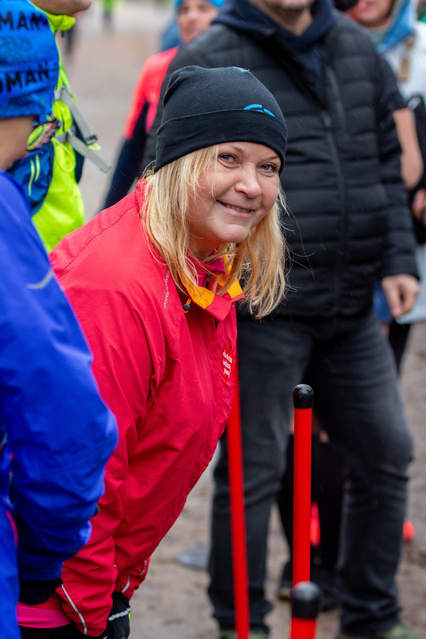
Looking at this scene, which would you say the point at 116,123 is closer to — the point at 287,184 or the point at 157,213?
the point at 287,184

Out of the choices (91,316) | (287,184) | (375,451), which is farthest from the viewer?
(375,451)

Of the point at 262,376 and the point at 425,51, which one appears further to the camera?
the point at 425,51

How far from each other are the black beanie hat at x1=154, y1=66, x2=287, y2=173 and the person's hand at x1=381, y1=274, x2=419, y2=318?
4.30 ft

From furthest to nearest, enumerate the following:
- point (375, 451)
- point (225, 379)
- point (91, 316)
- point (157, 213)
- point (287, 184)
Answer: point (375, 451)
point (287, 184)
point (225, 379)
point (157, 213)
point (91, 316)

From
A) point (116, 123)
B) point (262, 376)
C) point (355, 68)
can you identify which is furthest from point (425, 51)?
point (116, 123)

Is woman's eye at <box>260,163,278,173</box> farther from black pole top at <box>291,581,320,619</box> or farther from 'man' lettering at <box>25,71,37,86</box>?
black pole top at <box>291,581,320,619</box>

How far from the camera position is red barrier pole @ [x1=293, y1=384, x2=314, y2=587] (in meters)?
1.86

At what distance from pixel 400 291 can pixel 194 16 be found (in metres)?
1.90

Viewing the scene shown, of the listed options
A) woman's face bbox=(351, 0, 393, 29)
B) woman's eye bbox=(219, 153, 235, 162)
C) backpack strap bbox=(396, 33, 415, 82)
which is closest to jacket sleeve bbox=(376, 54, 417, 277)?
backpack strap bbox=(396, 33, 415, 82)

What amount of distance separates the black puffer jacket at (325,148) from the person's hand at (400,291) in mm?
145

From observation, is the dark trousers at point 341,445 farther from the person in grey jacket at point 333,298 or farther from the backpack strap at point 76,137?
the backpack strap at point 76,137

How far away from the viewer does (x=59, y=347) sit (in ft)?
4.18

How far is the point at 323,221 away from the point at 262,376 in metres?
A: 0.52

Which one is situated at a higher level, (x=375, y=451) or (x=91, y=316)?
(x=91, y=316)
